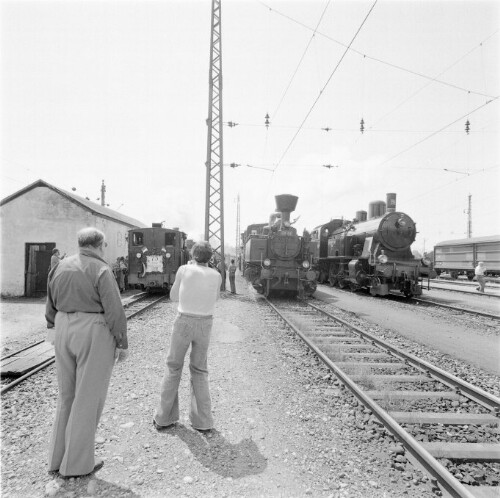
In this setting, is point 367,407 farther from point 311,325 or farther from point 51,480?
point 311,325

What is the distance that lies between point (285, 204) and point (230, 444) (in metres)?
11.5

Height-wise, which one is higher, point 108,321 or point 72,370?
point 108,321

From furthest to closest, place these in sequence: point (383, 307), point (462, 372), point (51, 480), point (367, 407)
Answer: point (383, 307)
point (462, 372)
point (367, 407)
point (51, 480)

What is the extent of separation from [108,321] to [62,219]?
46.9 feet

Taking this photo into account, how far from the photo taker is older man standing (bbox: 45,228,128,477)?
8.95 ft

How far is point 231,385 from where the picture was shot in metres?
4.80

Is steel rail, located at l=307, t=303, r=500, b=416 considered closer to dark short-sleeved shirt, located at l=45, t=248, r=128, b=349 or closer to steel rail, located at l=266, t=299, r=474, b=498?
steel rail, located at l=266, t=299, r=474, b=498

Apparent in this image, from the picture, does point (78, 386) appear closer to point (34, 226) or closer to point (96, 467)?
point (96, 467)

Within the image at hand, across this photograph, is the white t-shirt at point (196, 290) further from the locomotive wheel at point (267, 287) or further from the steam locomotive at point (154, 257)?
the steam locomotive at point (154, 257)

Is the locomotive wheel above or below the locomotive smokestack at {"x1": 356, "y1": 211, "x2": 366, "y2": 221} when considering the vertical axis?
below

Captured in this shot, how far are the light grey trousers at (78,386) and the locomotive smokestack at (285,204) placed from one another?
38.5 ft

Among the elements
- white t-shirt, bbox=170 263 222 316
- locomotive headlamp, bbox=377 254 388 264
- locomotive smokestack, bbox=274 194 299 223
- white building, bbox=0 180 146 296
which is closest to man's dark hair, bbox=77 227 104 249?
white t-shirt, bbox=170 263 222 316

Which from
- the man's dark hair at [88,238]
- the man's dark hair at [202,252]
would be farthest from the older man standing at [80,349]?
the man's dark hair at [202,252]

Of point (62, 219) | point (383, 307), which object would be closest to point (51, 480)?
point (383, 307)
